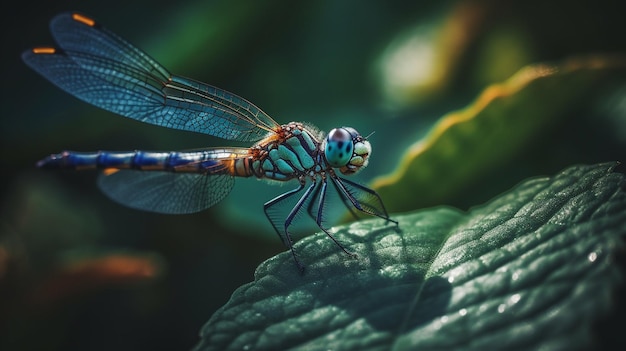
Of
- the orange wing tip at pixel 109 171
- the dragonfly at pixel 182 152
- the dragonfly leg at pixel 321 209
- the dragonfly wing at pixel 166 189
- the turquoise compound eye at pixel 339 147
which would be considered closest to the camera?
the dragonfly leg at pixel 321 209

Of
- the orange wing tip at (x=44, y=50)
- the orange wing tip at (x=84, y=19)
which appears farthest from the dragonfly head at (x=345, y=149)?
the orange wing tip at (x=44, y=50)

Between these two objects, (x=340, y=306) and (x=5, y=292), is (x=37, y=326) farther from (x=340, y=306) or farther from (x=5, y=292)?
(x=340, y=306)

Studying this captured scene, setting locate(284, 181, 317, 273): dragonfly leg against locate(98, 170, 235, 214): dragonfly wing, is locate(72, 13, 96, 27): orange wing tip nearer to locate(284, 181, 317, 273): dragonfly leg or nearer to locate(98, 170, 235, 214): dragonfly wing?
locate(98, 170, 235, 214): dragonfly wing

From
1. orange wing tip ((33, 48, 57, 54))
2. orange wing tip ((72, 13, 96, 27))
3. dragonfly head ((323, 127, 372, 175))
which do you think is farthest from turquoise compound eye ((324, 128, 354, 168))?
orange wing tip ((33, 48, 57, 54))

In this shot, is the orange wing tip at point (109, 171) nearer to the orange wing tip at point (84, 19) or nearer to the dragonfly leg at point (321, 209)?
the orange wing tip at point (84, 19)

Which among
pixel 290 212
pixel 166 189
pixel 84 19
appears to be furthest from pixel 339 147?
pixel 84 19

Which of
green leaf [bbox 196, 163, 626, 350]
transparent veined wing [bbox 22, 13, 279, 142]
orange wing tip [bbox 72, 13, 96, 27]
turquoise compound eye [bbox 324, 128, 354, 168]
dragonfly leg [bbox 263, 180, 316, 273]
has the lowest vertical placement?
green leaf [bbox 196, 163, 626, 350]
